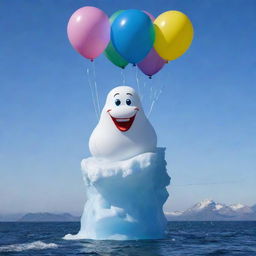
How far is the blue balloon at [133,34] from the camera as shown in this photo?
15.2 meters

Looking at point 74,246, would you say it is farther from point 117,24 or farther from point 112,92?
point 117,24

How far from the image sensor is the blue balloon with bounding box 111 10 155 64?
15195 millimetres

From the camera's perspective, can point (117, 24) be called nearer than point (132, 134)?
Yes

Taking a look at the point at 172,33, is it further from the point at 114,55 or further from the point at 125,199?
the point at 125,199

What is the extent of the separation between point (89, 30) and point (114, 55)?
2.22 m

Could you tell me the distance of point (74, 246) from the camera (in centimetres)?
1717

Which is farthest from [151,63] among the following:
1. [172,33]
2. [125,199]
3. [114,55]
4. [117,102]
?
[125,199]

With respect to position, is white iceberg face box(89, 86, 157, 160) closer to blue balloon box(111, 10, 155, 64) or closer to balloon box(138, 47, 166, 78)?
balloon box(138, 47, 166, 78)

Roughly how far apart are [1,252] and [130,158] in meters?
6.39

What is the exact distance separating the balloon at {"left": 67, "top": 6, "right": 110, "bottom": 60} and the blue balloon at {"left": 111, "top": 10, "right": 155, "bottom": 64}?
1.36ft

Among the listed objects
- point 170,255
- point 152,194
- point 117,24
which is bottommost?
point 170,255

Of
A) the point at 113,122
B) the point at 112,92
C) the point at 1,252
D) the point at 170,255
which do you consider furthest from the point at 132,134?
the point at 1,252

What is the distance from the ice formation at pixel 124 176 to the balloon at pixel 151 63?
5.08ft

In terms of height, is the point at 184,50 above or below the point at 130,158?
above
